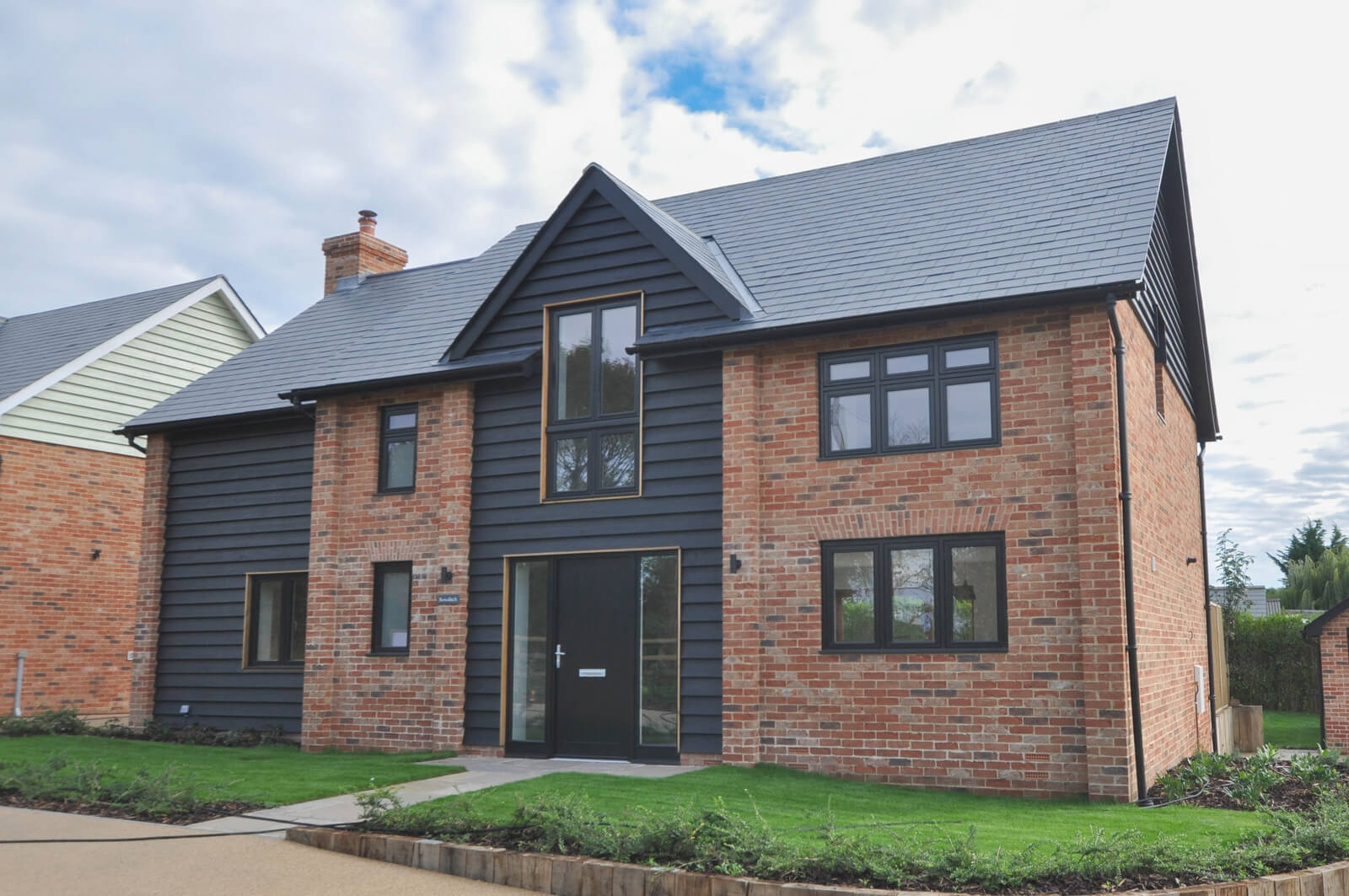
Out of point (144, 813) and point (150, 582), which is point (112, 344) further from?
point (144, 813)

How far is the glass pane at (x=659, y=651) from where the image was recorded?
12.5 m

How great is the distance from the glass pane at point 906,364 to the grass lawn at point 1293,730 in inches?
492

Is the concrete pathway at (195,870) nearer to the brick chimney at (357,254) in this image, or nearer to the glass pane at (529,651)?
the glass pane at (529,651)

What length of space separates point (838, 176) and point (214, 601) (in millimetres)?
10928

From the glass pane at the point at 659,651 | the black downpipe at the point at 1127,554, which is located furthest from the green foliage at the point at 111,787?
the black downpipe at the point at 1127,554

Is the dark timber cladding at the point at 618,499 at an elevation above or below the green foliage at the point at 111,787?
above

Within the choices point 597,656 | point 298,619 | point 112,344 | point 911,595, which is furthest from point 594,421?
point 112,344

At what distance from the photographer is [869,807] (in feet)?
31.5

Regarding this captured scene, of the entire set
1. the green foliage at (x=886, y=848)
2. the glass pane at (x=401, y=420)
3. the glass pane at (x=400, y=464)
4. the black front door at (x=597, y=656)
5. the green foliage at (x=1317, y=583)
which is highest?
the glass pane at (x=401, y=420)

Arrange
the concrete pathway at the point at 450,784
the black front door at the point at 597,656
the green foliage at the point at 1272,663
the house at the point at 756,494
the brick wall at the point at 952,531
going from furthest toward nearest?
the green foliage at the point at 1272,663
the black front door at the point at 597,656
the house at the point at 756,494
the brick wall at the point at 952,531
the concrete pathway at the point at 450,784

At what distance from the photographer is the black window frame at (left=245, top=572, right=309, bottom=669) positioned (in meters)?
16.0

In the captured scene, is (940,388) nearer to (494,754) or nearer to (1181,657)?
(1181,657)

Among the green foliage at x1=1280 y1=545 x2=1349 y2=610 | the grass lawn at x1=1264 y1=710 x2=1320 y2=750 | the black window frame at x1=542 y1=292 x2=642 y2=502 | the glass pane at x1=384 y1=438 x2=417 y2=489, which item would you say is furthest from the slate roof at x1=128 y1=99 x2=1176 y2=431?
the green foliage at x1=1280 y1=545 x2=1349 y2=610

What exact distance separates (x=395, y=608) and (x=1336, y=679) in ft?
53.5
